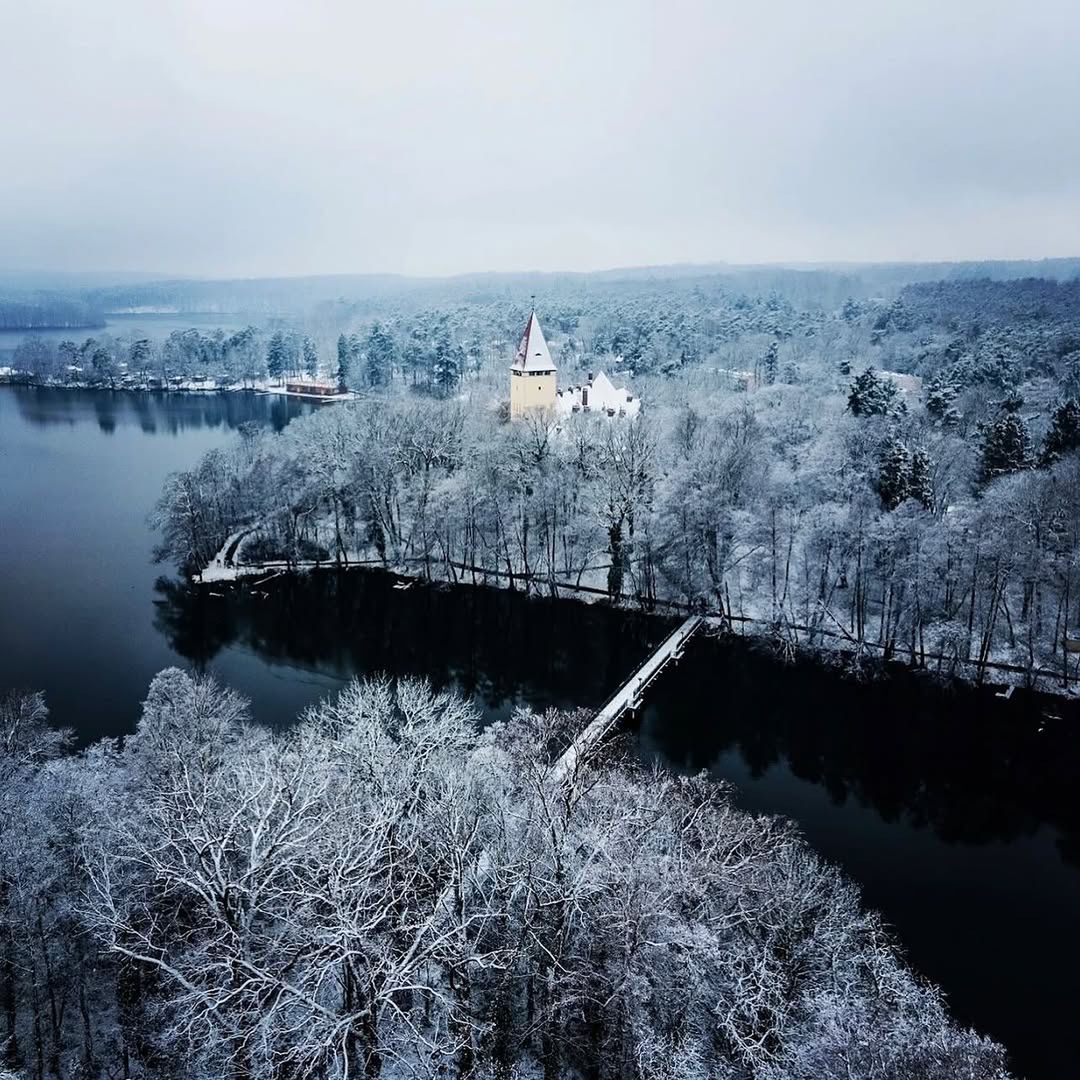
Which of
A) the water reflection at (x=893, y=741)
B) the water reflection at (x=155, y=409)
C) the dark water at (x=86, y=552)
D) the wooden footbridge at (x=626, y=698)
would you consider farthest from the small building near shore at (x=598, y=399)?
the water reflection at (x=155, y=409)

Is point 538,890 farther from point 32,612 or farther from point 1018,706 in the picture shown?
point 32,612

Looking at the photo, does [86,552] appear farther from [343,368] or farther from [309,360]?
[309,360]

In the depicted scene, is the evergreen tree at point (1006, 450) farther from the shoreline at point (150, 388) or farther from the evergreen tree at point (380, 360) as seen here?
the shoreline at point (150, 388)

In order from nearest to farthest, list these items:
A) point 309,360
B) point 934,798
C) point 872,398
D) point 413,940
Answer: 1. point 413,940
2. point 934,798
3. point 872,398
4. point 309,360

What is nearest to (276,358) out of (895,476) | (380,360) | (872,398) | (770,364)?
(380,360)

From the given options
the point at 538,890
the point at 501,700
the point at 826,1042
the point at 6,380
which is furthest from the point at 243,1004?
the point at 6,380

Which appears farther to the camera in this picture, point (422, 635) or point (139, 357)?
point (139, 357)
